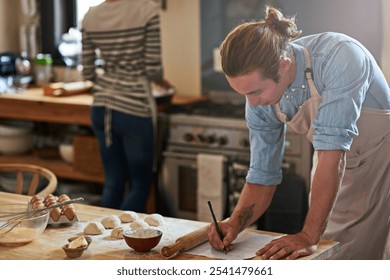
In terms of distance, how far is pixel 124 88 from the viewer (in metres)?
3.54

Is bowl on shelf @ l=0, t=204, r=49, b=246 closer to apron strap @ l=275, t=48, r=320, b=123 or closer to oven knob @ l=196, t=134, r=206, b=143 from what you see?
apron strap @ l=275, t=48, r=320, b=123

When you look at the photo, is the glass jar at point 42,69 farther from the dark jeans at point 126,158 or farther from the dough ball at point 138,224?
the dough ball at point 138,224

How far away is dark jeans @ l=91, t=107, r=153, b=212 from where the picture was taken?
356cm

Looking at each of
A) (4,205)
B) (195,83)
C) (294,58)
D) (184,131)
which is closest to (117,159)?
(184,131)

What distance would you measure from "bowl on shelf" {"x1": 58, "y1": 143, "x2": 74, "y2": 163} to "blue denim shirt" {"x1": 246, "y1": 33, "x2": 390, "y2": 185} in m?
A: 2.04

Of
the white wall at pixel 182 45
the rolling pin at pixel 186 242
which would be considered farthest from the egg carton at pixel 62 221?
the white wall at pixel 182 45

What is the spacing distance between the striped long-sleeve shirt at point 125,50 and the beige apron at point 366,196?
1307 mm

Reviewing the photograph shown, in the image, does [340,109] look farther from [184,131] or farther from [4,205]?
[184,131]

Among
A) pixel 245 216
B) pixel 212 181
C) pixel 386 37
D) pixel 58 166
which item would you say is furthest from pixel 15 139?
pixel 245 216

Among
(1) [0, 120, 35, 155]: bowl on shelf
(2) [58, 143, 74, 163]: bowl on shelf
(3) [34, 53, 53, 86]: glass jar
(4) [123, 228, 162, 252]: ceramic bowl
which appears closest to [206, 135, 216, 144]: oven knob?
(2) [58, 143, 74, 163]: bowl on shelf

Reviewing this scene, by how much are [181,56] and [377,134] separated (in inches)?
78.7

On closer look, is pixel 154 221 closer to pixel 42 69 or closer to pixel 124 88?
pixel 124 88

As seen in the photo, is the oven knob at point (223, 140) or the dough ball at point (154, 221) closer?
the dough ball at point (154, 221)

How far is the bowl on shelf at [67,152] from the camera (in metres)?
4.08
